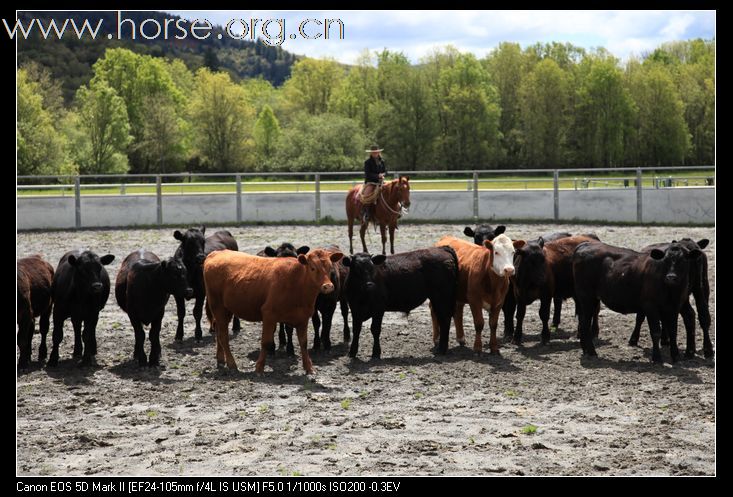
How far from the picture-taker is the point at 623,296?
9.84 metres

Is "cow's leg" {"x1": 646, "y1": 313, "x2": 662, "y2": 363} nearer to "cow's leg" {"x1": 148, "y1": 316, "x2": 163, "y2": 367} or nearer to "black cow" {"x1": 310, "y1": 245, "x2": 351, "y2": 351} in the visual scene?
"black cow" {"x1": 310, "y1": 245, "x2": 351, "y2": 351}

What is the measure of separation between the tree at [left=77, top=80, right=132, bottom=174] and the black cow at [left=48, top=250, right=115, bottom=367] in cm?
4030

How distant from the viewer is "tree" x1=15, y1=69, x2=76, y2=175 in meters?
42.7

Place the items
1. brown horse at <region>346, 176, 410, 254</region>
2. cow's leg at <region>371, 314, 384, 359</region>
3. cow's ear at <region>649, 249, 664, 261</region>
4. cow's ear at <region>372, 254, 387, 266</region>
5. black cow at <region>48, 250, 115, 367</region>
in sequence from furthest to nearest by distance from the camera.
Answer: brown horse at <region>346, 176, 410, 254</region>
cow's ear at <region>372, 254, 387, 266</region>
cow's leg at <region>371, 314, 384, 359</region>
black cow at <region>48, 250, 115, 367</region>
cow's ear at <region>649, 249, 664, 261</region>

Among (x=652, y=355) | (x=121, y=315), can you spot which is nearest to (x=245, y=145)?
(x=121, y=315)

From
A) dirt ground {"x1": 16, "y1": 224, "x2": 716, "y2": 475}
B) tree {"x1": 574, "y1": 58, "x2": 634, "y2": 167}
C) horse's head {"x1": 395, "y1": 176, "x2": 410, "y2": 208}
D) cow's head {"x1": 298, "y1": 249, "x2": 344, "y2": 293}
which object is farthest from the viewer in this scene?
tree {"x1": 574, "y1": 58, "x2": 634, "y2": 167}

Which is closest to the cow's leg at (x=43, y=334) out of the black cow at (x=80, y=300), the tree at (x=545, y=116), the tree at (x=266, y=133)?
the black cow at (x=80, y=300)

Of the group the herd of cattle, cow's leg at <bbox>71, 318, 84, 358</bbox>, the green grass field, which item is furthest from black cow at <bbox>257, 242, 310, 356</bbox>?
the green grass field

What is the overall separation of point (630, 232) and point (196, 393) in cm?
1401

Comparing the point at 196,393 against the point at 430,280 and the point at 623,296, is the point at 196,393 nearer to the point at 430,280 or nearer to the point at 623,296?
the point at 430,280

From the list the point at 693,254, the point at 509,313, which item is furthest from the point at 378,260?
the point at 693,254

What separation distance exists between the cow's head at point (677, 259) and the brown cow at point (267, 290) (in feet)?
10.4

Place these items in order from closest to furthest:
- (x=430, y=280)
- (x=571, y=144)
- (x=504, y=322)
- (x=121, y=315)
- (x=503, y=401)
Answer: (x=503, y=401) → (x=430, y=280) → (x=504, y=322) → (x=121, y=315) → (x=571, y=144)

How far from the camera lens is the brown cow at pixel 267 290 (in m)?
9.27
